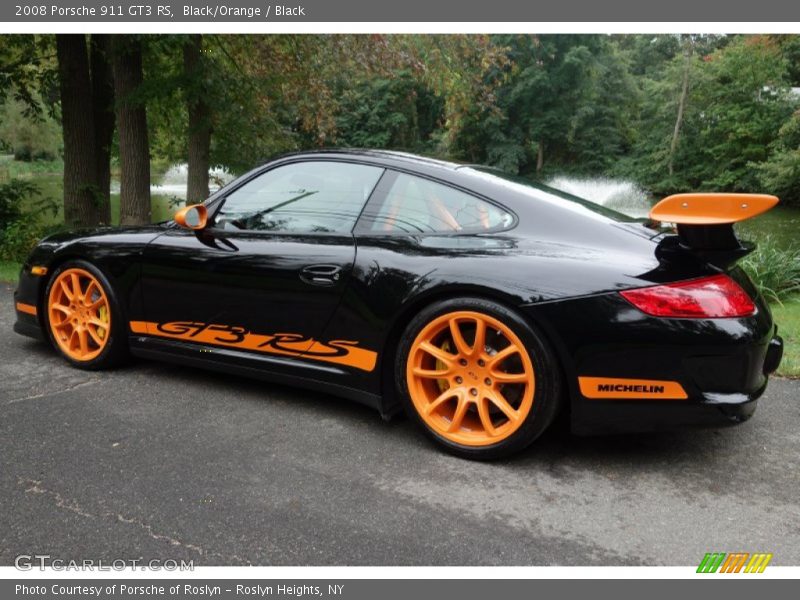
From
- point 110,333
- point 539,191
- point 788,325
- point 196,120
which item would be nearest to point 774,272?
point 788,325

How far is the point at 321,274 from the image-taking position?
327cm

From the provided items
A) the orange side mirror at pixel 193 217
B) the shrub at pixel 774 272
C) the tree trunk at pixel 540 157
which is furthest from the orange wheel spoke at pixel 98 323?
the tree trunk at pixel 540 157

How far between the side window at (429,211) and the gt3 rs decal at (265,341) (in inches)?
23.6

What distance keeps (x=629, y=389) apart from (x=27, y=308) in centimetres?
359

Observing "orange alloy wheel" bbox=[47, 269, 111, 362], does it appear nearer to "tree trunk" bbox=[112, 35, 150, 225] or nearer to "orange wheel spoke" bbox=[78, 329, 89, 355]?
"orange wheel spoke" bbox=[78, 329, 89, 355]

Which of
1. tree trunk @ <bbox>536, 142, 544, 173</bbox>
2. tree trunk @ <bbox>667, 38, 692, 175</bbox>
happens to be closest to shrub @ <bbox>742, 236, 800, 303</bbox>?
tree trunk @ <bbox>667, 38, 692, 175</bbox>

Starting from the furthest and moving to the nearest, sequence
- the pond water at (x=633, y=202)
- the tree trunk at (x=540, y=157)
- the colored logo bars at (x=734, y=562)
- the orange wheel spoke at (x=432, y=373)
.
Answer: the tree trunk at (x=540, y=157)
the pond water at (x=633, y=202)
the orange wheel spoke at (x=432, y=373)
the colored logo bars at (x=734, y=562)

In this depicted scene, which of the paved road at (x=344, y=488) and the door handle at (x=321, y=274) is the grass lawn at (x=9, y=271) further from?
the door handle at (x=321, y=274)

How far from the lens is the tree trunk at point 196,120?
8.78 m

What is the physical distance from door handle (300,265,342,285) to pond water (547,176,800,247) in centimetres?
1626

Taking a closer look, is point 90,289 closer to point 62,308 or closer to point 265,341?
point 62,308

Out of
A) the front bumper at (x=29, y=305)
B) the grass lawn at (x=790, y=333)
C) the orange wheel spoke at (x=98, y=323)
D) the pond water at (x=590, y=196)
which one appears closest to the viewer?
the orange wheel spoke at (x=98, y=323)
